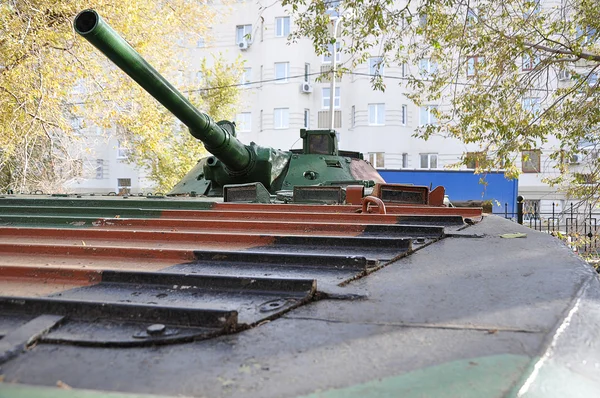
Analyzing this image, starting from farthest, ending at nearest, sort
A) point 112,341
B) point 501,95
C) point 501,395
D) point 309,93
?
point 309,93 → point 501,95 → point 112,341 → point 501,395

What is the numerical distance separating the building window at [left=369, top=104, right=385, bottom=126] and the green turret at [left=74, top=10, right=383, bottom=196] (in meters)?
16.5

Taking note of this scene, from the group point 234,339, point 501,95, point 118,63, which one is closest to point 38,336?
point 234,339

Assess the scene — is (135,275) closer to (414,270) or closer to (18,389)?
(18,389)

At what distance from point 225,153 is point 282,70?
20.6 meters

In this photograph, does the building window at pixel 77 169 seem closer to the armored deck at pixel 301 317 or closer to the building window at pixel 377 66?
the building window at pixel 377 66

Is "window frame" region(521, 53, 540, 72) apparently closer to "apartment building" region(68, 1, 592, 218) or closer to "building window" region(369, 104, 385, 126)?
"apartment building" region(68, 1, 592, 218)

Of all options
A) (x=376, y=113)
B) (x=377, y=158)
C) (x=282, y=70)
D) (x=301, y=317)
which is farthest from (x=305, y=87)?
(x=301, y=317)

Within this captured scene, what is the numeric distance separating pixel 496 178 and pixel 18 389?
17420 millimetres

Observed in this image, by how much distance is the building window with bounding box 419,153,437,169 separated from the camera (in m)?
23.9

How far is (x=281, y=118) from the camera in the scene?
981 inches

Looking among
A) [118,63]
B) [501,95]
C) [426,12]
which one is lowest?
[118,63]

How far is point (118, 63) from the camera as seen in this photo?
3297 millimetres

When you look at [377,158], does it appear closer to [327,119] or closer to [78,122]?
[327,119]

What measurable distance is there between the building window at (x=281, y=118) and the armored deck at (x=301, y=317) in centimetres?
2258
